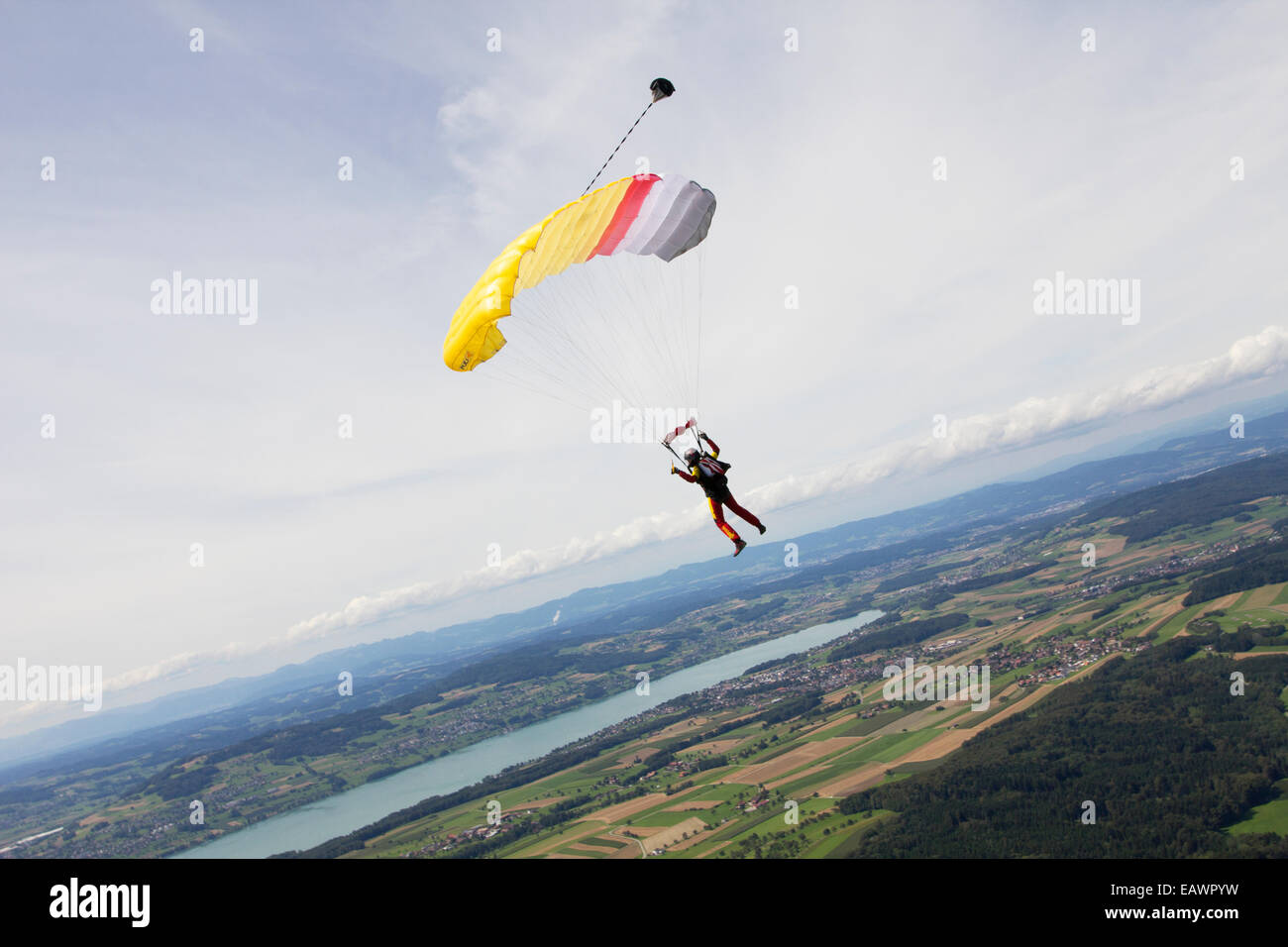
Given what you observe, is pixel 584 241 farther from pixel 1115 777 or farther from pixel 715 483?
pixel 1115 777

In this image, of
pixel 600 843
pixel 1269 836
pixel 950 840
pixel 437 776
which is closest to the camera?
pixel 1269 836

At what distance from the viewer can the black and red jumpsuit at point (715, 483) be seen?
12.8 metres

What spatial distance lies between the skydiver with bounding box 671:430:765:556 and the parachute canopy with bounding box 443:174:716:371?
411 centimetres

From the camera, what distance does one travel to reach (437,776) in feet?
345

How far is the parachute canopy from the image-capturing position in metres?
12.1

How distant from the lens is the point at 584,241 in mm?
12773

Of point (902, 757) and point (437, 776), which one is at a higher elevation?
point (902, 757)

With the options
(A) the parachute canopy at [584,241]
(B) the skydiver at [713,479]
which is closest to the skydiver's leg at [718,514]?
(B) the skydiver at [713,479]

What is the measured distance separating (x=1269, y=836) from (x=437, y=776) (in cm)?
9909

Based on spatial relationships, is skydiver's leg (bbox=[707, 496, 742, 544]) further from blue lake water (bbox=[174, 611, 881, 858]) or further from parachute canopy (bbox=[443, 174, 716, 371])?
blue lake water (bbox=[174, 611, 881, 858])

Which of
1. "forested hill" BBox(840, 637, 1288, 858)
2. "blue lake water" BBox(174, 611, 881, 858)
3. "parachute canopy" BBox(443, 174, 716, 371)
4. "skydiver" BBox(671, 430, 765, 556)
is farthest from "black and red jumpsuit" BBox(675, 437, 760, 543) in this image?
"blue lake water" BBox(174, 611, 881, 858)
